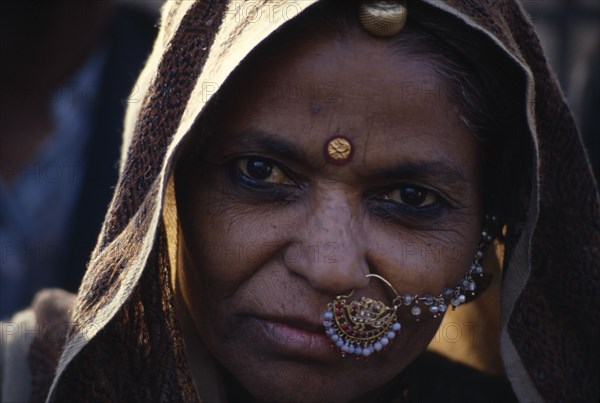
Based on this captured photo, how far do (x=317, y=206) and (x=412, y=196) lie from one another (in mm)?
245

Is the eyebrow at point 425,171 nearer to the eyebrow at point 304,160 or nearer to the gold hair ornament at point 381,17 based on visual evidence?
the eyebrow at point 304,160

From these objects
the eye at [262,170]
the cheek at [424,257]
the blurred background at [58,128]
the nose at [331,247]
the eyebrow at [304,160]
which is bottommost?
the blurred background at [58,128]

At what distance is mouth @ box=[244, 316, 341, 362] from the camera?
1993mm

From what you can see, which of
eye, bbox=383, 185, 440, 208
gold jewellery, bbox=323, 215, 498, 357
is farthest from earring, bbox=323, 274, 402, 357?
eye, bbox=383, 185, 440, 208

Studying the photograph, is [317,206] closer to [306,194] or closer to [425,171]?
[306,194]

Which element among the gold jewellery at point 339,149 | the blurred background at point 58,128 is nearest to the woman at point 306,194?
the gold jewellery at point 339,149

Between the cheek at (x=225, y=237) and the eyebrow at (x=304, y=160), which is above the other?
the eyebrow at (x=304, y=160)

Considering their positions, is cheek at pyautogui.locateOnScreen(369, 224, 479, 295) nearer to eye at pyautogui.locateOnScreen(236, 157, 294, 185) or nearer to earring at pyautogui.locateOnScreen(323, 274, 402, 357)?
earring at pyautogui.locateOnScreen(323, 274, 402, 357)

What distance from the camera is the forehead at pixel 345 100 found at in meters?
1.92

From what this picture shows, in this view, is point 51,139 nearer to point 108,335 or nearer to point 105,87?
point 105,87

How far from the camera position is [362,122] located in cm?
195

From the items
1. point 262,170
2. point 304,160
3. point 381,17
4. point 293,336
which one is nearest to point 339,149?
point 304,160

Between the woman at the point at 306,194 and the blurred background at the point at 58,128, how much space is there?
1854mm

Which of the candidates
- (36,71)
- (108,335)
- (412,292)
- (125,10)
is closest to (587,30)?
(125,10)
